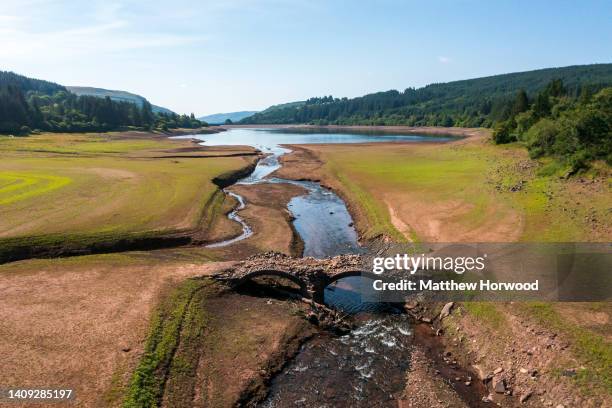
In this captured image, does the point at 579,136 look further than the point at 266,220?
Yes

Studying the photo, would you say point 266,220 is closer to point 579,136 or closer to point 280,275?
point 280,275

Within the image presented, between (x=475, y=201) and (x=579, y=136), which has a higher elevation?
(x=579, y=136)

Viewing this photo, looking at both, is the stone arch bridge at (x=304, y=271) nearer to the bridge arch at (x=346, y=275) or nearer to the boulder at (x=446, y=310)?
the bridge arch at (x=346, y=275)

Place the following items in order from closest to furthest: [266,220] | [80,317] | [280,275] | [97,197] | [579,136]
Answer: [80,317] < [280,275] < [266,220] < [97,197] < [579,136]

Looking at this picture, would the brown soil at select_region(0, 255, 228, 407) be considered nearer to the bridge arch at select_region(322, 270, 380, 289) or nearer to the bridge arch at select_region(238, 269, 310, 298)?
the bridge arch at select_region(238, 269, 310, 298)

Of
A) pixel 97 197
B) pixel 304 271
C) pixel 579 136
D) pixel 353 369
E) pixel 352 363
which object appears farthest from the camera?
pixel 579 136

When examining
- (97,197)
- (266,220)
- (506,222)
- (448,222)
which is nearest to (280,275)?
(266,220)
